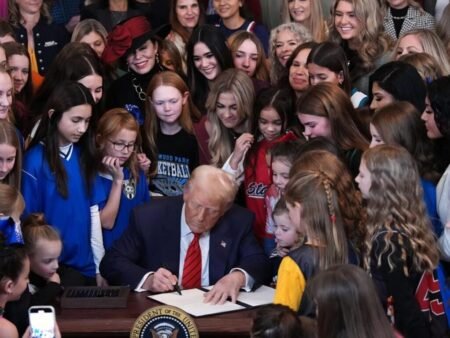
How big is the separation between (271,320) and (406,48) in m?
2.91

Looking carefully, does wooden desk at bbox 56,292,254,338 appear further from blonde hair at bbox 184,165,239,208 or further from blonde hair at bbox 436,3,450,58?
blonde hair at bbox 436,3,450,58

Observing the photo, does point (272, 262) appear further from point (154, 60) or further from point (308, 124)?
point (154, 60)

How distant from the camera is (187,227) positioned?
213 inches

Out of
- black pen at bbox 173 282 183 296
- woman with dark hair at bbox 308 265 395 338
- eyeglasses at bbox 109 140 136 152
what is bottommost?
black pen at bbox 173 282 183 296

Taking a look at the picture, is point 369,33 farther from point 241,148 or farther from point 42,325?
point 42,325

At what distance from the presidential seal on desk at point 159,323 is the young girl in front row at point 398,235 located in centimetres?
79

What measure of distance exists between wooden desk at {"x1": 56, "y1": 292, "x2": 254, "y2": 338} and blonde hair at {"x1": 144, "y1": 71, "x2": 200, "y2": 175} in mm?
1643

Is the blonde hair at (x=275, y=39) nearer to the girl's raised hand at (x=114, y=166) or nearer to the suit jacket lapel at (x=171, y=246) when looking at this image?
the girl's raised hand at (x=114, y=166)

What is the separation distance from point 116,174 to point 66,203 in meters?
0.32

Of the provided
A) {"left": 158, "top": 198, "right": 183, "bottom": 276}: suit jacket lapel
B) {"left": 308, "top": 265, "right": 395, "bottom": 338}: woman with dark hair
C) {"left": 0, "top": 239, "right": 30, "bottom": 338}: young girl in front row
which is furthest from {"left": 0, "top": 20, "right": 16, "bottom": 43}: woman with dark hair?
{"left": 308, "top": 265, "right": 395, "bottom": 338}: woman with dark hair

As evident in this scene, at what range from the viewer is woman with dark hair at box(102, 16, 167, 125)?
673 centimetres

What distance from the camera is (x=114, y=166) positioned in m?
5.96

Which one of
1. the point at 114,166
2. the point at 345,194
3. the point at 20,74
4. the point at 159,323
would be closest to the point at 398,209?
the point at 345,194

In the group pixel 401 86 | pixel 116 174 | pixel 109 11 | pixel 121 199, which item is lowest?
pixel 121 199
